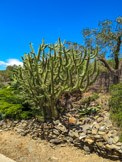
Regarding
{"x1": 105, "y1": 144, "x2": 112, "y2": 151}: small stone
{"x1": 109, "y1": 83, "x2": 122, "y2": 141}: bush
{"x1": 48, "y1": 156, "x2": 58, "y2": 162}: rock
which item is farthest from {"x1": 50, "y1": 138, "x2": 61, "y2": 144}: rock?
{"x1": 109, "y1": 83, "x2": 122, "y2": 141}: bush

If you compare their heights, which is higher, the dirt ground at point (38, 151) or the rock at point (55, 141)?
the rock at point (55, 141)

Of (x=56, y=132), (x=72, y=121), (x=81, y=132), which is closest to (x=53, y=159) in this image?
(x=56, y=132)

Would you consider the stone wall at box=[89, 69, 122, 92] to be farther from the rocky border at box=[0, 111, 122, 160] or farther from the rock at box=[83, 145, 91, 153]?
the rock at box=[83, 145, 91, 153]

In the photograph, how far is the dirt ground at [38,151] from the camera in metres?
4.21

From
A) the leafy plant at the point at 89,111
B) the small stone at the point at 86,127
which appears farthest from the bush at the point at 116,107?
the small stone at the point at 86,127

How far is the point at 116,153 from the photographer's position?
3.77 meters

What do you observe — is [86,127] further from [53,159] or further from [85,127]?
[53,159]

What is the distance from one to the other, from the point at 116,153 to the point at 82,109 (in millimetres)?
2248

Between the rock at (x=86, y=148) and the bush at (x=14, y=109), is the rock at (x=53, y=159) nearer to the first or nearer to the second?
the rock at (x=86, y=148)

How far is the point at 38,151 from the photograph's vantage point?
4.70 m

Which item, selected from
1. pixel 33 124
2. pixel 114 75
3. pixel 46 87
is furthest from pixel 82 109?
pixel 114 75

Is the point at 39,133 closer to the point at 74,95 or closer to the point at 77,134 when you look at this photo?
the point at 77,134

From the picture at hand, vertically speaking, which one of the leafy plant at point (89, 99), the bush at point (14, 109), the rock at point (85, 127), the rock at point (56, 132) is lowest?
the rock at point (56, 132)

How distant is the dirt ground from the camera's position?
4211 millimetres
